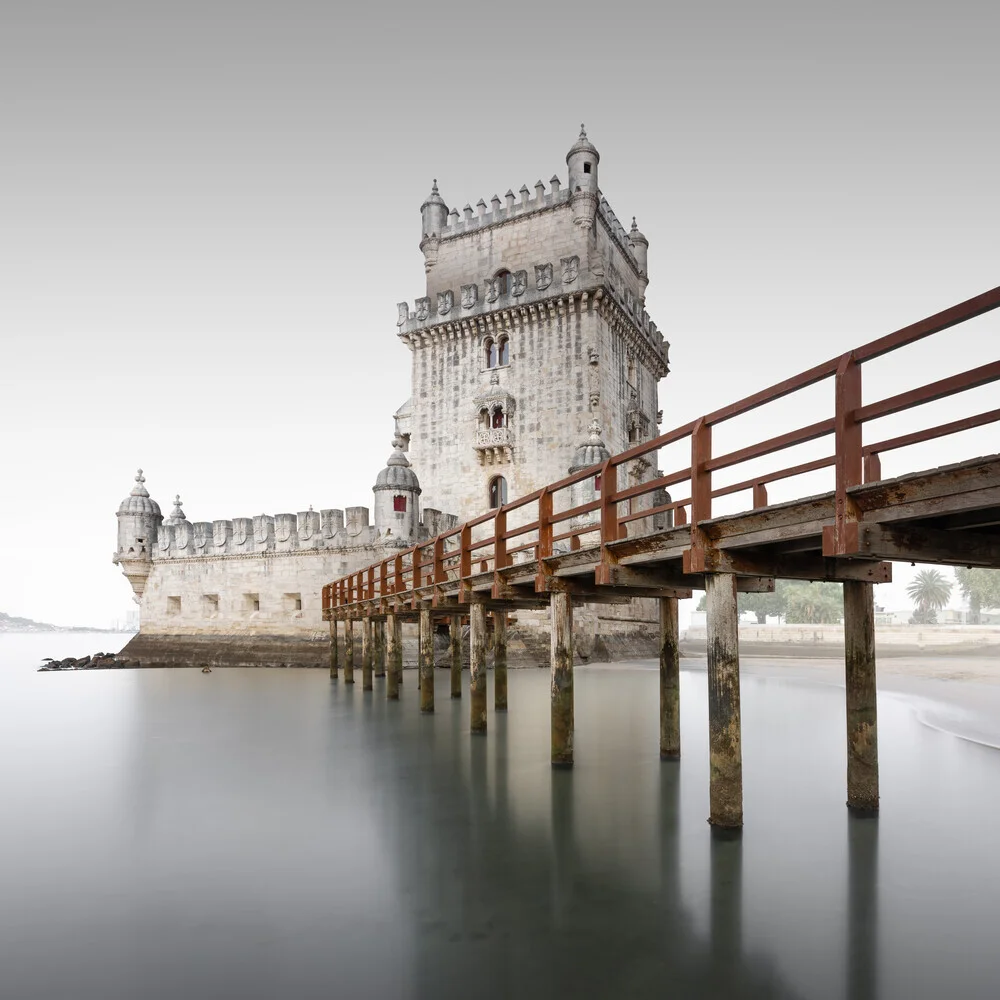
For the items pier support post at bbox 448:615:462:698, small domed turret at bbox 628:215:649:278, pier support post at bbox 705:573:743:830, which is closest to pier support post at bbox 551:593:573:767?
pier support post at bbox 705:573:743:830

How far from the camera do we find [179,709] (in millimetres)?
17844

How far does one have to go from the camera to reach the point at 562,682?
9.78 meters

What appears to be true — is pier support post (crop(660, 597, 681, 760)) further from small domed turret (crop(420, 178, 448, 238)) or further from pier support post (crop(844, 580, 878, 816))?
small domed turret (crop(420, 178, 448, 238))

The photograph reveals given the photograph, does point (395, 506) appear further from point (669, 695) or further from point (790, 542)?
point (790, 542)

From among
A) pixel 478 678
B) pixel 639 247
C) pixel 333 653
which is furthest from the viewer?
pixel 639 247

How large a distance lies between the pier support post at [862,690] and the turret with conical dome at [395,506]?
74.2 ft

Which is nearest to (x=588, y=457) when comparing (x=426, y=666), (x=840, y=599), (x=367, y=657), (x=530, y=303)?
(x=530, y=303)

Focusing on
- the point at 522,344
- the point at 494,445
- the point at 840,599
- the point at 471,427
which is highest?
the point at 522,344

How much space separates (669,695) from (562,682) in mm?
1895

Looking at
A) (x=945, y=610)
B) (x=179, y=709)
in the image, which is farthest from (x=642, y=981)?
(x=945, y=610)

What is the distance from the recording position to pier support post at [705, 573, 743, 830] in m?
6.70

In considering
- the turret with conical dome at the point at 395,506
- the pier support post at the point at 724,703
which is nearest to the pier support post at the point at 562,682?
the pier support post at the point at 724,703

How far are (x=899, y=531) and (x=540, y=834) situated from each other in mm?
4064

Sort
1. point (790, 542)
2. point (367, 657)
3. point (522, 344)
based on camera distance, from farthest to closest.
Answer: point (522, 344)
point (367, 657)
point (790, 542)
